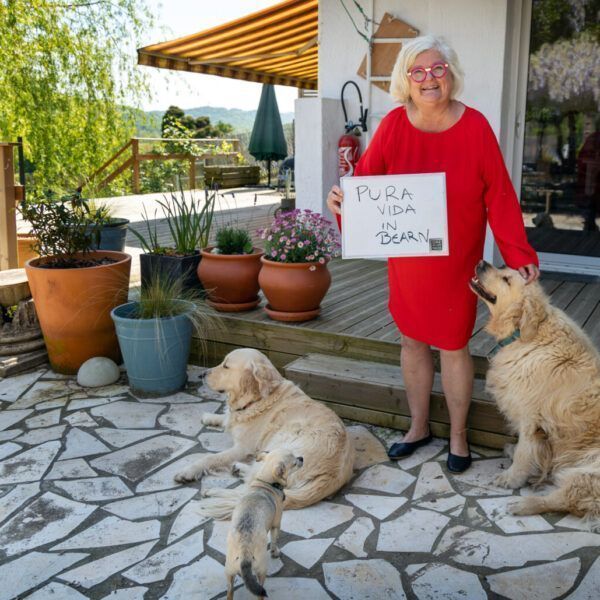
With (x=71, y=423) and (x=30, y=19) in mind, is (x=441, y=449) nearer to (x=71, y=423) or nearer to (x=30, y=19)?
(x=71, y=423)

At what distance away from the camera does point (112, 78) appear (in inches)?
498

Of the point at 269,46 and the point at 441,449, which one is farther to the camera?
the point at 269,46

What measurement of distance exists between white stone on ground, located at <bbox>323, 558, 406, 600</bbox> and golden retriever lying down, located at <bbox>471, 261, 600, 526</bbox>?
767 mm

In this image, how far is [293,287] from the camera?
464 cm

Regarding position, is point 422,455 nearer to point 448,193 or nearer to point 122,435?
point 448,193

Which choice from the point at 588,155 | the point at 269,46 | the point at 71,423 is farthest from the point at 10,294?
the point at 269,46

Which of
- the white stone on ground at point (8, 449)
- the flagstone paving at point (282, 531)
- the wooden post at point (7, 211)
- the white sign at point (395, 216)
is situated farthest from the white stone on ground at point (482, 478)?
the wooden post at point (7, 211)

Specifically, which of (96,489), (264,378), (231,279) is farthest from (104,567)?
(231,279)

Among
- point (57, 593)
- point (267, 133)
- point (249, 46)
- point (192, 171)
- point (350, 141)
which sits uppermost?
point (249, 46)

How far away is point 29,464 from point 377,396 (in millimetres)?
2030

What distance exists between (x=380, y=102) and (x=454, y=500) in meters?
4.59

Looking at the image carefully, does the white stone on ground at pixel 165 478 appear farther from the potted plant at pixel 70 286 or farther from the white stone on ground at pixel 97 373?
the potted plant at pixel 70 286

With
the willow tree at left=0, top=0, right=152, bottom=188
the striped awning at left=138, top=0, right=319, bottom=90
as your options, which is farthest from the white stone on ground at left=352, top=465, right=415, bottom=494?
the willow tree at left=0, top=0, right=152, bottom=188

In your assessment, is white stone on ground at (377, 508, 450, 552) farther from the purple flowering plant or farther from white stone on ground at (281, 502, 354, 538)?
the purple flowering plant
